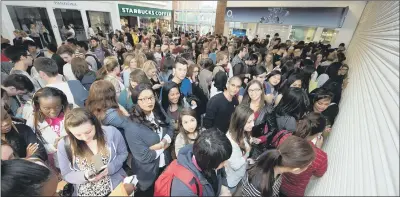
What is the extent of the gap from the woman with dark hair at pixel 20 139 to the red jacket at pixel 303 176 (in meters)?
2.51

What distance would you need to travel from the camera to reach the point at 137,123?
192cm

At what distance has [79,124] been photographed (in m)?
1.54

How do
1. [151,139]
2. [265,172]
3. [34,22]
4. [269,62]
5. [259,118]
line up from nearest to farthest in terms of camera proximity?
[265,172] < [151,139] < [259,118] < [269,62] < [34,22]

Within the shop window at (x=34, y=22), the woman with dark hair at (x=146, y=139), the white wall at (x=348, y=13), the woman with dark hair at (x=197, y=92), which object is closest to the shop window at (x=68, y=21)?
the shop window at (x=34, y=22)

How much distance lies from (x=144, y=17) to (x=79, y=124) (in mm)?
15372

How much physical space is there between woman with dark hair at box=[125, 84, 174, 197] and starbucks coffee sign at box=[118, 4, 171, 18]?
13.2m

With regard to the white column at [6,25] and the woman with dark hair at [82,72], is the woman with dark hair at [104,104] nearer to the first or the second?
the woman with dark hair at [82,72]

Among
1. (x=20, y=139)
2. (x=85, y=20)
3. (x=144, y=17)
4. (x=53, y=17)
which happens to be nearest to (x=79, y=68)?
(x=20, y=139)

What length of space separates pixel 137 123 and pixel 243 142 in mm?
1178

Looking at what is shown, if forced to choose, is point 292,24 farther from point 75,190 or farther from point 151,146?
point 75,190

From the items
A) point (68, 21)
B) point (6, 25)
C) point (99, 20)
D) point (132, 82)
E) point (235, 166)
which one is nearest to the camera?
point (235, 166)

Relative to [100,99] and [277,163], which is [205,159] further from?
[100,99]

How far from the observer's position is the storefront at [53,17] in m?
8.33

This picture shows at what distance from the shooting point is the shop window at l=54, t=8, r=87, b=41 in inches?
388
